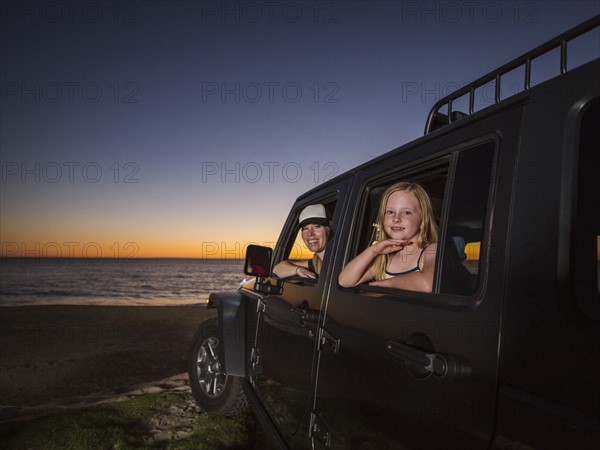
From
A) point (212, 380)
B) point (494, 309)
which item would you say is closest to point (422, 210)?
point (494, 309)

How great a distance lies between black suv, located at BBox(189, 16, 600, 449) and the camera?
0.92m

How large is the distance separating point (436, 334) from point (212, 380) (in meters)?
3.29

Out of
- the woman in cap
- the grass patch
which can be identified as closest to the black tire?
the grass patch

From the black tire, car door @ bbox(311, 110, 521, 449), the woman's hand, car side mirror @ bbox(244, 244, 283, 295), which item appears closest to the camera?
car door @ bbox(311, 110, 521, 449)

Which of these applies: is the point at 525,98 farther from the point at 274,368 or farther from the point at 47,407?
the point at 47,407

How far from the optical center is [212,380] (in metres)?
4.02

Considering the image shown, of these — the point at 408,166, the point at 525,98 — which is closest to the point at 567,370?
the point at 525,98

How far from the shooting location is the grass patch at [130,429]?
3232 mm

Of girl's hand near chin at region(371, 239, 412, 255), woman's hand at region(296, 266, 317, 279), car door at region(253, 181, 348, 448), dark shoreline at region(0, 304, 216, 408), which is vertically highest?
girl's hand near chin at region(371, 239, 412, 255)

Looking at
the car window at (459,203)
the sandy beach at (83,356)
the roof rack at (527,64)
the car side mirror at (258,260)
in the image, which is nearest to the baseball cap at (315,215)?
the car side mirror at (258,260)

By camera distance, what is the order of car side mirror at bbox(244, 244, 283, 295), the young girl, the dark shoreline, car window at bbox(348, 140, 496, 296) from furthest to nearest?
the dark shoreline
car side mirror at bbox(244, 244, 283, 295)
the young girl
car window at bbox(348, 140, 496, 296)

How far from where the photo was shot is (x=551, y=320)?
Result: 929 millimetres

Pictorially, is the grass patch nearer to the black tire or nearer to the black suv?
the black tire

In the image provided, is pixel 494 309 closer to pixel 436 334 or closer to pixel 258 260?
pixel 436 334
